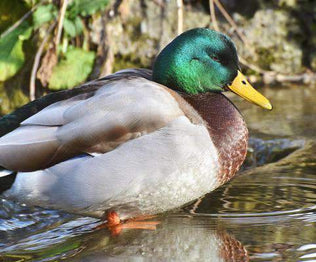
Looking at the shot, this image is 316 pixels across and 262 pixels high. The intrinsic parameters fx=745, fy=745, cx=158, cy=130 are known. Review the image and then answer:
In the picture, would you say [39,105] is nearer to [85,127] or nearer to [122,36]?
[85,127]

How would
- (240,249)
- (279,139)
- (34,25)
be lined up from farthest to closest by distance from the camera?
(34,25)
(279,139)
(240,249)

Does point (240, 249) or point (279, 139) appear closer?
point (240, 249)

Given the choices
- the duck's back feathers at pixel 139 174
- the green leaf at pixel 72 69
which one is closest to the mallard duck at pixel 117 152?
the duck's back feathers at pixel 139 174

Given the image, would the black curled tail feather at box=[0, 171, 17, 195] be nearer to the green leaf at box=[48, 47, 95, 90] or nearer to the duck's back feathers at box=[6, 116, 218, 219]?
the duck's back feathers at box=[6, 116, 218, 219]

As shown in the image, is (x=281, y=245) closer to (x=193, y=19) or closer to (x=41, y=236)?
(x=41, y=236)

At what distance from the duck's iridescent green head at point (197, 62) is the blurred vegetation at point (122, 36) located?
2.27 m

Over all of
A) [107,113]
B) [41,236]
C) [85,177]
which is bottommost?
[41,236]

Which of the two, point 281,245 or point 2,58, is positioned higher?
point 2,58

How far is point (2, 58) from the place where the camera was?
22.3 feet

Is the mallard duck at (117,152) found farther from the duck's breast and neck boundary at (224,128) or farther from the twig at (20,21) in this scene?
the twig at (20,21)

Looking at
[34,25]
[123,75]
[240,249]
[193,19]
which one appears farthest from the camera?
[193,19]

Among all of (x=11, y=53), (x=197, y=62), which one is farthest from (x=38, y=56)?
(x=197, y=62)

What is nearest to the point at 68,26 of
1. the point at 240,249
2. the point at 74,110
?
the point at 74,110

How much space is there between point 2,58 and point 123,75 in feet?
8.85
